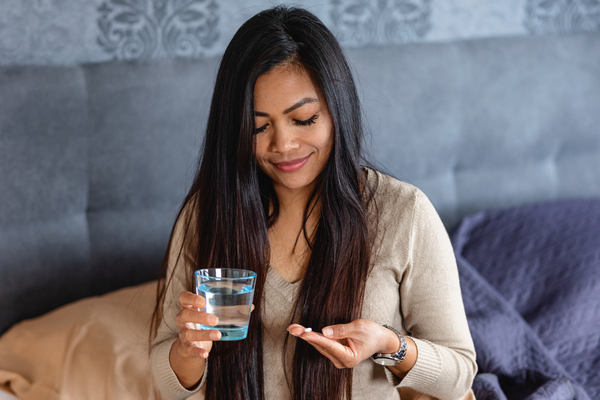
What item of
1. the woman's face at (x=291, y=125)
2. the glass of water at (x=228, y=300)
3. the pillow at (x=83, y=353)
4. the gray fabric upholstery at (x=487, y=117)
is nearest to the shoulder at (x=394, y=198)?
the woman's face at (x=291, y=125)

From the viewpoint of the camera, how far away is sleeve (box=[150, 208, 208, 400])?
1.11 meters

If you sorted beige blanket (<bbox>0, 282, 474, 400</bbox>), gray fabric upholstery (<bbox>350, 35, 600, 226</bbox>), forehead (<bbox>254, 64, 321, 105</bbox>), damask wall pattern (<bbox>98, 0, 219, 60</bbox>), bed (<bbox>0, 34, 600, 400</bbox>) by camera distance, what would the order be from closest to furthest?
forehead (<bbox>254, 64, 321, 105</bbox>) → beige blanket (<bbox>0, 282, 474, 400</bbox>) → bed (<bbox>0, 34, 600, 400</bbox>) → damask wall pattern (<bbox>98, 0, 219, 60</bbox>) → gray fabric upholstery (<bbox>350, 35, 600, 226</bbox>)

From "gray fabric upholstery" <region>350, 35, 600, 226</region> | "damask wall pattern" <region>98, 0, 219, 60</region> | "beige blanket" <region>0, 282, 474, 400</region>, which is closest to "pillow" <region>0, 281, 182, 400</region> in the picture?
"beige blanket" <region>0, 282, 474, 400</region>

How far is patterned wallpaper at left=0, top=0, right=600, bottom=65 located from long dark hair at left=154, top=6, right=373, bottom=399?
731 millimetres

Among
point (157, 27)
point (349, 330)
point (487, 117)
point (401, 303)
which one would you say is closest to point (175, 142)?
point (157, 27)

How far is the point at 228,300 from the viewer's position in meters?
0.83

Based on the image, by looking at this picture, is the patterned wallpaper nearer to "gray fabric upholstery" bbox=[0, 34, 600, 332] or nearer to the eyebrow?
"gray fabric upholstery" bbox=[0, 34, 600, 332]

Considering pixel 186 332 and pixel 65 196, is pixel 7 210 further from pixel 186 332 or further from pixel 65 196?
pixel 186 332

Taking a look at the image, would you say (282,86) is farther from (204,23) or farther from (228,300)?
(204,23)

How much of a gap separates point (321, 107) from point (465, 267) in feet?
2.64

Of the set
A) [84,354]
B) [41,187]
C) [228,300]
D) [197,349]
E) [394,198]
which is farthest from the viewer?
[41,187]

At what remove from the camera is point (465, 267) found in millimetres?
1629

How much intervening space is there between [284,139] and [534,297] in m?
1.03

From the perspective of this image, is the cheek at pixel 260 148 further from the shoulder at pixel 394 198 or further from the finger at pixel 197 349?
the finger at pixel 197 349
